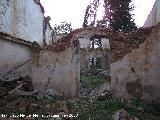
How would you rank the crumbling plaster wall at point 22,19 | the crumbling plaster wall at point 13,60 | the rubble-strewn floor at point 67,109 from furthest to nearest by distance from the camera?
1. the crumbling plaster wall at point 22,19
2. the crumbling plaster wall at point 13,60
3. the rubble-strewn floor at point 67,109

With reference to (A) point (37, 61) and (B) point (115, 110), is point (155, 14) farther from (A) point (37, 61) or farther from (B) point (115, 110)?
(B) point (115, 110)

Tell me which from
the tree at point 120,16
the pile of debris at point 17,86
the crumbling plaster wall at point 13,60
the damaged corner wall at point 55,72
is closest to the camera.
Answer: the pile of debris at point 17,86

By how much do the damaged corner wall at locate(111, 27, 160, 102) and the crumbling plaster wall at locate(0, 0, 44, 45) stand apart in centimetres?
569

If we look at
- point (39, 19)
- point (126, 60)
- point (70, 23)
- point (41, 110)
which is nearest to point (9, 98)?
point (41, 110)

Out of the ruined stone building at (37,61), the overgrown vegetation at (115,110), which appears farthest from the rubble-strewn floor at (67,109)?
the ruined stone building at (37,61)

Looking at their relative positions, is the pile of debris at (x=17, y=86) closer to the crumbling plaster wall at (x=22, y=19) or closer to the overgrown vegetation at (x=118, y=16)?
the crumbling plaster wall at (x=22, y=19)

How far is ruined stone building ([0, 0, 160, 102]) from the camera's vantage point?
13.1m

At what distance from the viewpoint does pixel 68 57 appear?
15.1 meters

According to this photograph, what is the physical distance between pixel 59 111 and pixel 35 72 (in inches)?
190

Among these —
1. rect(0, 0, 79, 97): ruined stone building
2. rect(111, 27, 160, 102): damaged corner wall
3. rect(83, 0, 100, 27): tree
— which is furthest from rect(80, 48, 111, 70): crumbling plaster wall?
rect(111, 27, 160, 102): damaged corner wall

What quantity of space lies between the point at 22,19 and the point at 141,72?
307 inches

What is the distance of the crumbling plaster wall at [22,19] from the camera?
52.2 ft

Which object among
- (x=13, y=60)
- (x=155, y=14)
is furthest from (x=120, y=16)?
(x=13, y=60)

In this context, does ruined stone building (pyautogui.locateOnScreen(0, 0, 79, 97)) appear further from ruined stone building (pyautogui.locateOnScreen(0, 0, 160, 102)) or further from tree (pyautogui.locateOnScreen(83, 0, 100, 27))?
tree (pyautogui.locateOnScreen(83, 0, 100, 27))
